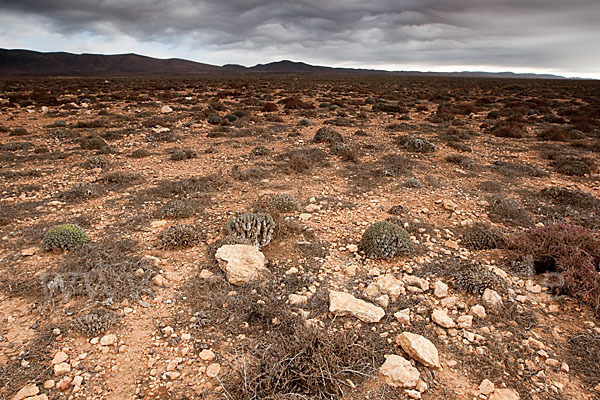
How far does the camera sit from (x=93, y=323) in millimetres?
3178

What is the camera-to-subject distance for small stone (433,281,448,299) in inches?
147

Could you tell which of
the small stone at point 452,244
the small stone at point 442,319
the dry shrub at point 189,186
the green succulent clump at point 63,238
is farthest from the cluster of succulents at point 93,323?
the small stone at point 452,244

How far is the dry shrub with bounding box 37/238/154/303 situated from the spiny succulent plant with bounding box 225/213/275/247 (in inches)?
49.2

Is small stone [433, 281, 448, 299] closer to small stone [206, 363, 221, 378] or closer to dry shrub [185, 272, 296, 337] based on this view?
dry shrub [185, 272, 296, 337]

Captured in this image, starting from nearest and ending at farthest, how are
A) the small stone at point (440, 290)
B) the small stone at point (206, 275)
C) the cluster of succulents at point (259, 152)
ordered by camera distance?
the small stone at point (440, 290), the small stone at point (206, 275), the cluster of succulents at point (259, 152)

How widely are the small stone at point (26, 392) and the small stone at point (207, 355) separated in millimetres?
1278

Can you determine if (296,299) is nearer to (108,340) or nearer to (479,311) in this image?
(108,340)

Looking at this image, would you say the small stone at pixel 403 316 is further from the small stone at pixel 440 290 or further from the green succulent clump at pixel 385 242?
the green succulent clump at pixel 385 242

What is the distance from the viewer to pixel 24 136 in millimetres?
11820

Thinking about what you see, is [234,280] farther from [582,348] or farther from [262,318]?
[582,348]

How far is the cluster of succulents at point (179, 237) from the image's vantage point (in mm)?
4730

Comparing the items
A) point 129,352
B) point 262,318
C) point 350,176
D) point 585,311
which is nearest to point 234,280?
point 262,318

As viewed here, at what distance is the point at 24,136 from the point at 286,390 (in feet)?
46.9

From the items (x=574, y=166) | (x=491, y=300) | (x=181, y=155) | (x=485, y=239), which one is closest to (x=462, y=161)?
(x=574, y=166)
